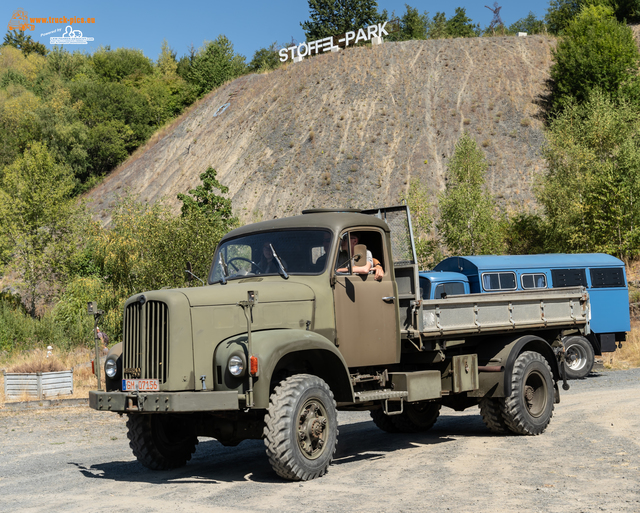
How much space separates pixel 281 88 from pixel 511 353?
63.6 m

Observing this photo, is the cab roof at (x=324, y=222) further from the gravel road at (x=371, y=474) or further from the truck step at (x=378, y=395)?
the gravel road at (x=371, y=474)

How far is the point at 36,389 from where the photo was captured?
1709 centimetres

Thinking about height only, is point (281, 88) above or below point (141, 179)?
above

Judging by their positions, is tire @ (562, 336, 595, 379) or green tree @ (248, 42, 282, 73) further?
green tree @ (248, 42, 282, 73)

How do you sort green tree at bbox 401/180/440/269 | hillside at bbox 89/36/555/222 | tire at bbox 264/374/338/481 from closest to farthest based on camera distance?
tire at bbox 264/374/338/481 → green tree at bbox 401/180/440/269 → hillside at bbox 89/36/555/222

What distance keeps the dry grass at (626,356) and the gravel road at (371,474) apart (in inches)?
457

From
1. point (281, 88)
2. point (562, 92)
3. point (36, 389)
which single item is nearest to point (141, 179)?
point (281, 88)

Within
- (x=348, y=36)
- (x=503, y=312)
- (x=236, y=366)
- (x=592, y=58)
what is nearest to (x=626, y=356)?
→ (x=503, y=312)

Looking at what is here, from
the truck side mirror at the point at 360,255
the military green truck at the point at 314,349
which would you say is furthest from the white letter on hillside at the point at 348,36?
the truck side mirror at the point at 360,255

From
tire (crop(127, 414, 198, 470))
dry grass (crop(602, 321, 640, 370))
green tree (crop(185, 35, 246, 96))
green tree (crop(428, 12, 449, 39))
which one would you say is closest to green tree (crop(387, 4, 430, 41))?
green tree (crop(428, 12, 449, 39))

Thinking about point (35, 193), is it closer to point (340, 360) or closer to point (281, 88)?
point (281, 88)

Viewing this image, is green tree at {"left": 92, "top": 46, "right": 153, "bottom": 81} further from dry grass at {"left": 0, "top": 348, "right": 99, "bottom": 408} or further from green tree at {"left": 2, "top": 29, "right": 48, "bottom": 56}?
dry grass at {"left": 0, "top": 348, "right": 99, "bottom": 408}

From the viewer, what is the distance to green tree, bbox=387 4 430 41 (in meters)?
96.1

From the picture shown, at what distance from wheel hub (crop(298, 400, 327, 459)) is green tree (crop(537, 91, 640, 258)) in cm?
3386
